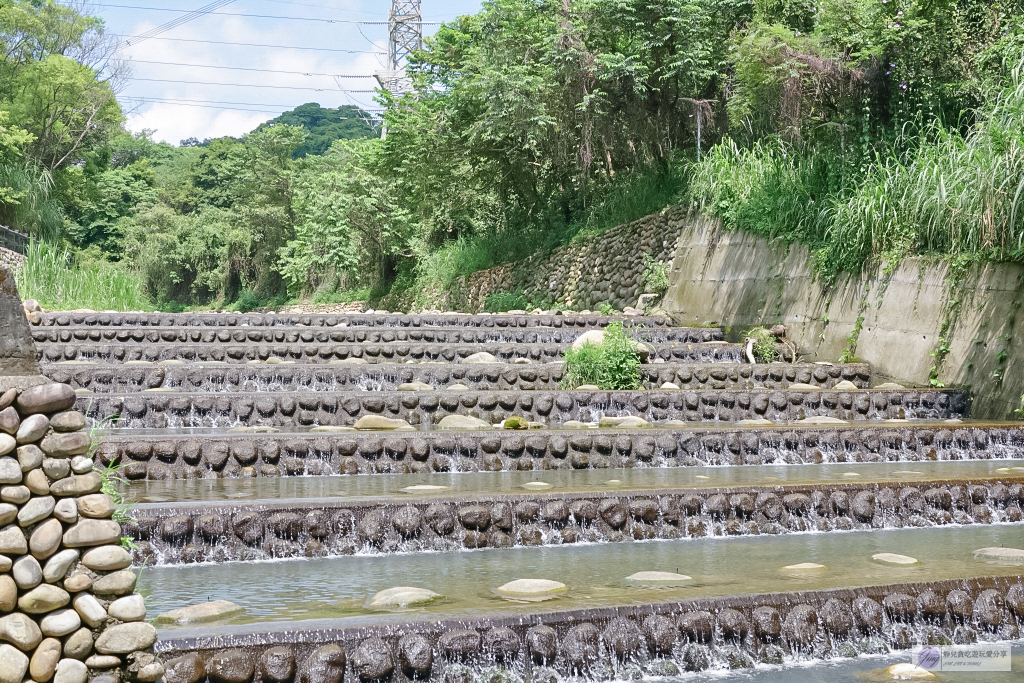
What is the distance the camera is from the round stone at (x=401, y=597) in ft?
10.9

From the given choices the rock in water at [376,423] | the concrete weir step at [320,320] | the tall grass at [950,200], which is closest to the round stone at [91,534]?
the rock in water at [376,423]

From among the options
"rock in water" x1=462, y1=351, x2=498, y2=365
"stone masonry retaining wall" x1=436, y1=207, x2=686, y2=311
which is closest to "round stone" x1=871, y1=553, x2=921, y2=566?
"rock in water" x1=462, y1=351, x2=498, y2=365

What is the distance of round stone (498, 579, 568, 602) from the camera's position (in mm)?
3452

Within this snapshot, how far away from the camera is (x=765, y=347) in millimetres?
10477

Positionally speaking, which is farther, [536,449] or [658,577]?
[536,449]

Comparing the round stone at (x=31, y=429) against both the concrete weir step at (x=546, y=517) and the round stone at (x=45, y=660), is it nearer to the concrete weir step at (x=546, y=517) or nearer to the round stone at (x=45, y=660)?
the round stone at (x=45, y=660)

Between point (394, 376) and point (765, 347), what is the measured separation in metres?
4.33

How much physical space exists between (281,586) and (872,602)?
2.19 meters

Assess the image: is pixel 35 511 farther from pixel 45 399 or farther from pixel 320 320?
pixel 320 320

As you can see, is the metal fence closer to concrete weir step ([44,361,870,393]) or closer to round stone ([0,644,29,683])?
concrete weir step ([44,361,870,393])

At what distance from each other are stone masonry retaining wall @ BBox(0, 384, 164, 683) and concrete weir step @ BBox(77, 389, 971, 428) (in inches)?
165

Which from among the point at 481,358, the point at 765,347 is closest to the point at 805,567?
the point at 481,358

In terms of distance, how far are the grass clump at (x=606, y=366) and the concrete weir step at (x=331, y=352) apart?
3.27ft

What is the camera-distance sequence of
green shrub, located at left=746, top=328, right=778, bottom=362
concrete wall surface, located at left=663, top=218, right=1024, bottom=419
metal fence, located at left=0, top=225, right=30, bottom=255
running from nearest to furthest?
concrete wall surface, located at left=663, top=218, right=1024, bottom=419 → green shrub, located at left=746, top=328, right=778, bottom=362 → metal fence, located at left=0, top=225, right=30, bottom=255
